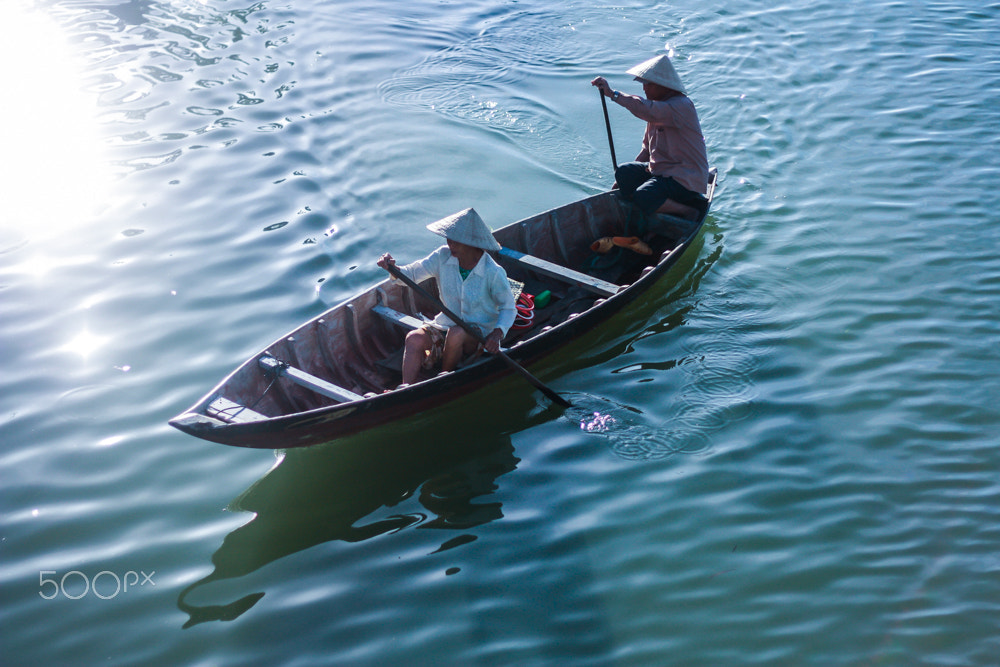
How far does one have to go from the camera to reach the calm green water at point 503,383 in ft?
16.5

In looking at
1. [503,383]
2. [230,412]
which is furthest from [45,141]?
[503,383]

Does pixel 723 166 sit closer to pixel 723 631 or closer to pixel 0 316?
pixel 723 631

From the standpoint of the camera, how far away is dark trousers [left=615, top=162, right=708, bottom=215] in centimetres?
826

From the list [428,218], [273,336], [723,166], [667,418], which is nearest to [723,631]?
[667,418]

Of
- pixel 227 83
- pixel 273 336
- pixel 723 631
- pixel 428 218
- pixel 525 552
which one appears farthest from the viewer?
pixel 227 83

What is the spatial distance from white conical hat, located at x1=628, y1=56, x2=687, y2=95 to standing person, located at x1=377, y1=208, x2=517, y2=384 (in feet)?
9.77

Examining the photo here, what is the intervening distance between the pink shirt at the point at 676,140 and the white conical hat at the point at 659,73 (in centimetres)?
17

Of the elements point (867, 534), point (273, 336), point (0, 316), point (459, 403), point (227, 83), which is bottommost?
point (867, 534)

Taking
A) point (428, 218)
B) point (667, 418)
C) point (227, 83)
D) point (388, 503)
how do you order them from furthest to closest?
point (227, 83)
point (428, 218)
point (667, 418)
point (388, 503)

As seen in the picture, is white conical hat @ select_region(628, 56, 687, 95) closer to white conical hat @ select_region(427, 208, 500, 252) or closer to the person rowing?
the person rowing

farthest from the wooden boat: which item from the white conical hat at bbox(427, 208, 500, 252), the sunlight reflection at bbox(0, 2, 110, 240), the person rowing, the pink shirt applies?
the sunlight reflection at bbox(0, 2, 110, 240)

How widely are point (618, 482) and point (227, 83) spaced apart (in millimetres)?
9444

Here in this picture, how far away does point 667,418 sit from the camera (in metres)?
6.57

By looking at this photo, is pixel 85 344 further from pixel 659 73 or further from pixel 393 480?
pixel 659 73
